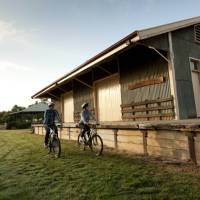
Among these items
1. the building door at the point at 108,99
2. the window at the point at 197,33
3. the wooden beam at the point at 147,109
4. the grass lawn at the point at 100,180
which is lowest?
the grass lawn at the point at 100,180

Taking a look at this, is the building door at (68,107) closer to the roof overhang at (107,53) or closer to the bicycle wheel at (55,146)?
the roof overhang at (107,53)

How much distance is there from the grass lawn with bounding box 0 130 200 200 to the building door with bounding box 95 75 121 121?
478cm

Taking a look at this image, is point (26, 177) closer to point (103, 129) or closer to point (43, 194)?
point (43, 194)

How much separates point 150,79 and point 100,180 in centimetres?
526

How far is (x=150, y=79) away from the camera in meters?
8.34

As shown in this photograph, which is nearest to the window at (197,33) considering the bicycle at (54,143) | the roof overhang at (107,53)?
the roof overhang at (107,53)

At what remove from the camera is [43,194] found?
3486mm

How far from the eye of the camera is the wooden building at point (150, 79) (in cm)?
695

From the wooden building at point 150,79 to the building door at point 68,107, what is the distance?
458cm

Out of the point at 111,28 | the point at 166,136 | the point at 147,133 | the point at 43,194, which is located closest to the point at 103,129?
the point at 147,133

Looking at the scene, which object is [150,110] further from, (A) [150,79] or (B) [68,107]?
(B) [68,107]

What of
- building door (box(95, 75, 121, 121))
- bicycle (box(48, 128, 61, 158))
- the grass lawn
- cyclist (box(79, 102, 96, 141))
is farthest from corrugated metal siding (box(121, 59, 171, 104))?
bicycle (box(48, 128, 61, 158))

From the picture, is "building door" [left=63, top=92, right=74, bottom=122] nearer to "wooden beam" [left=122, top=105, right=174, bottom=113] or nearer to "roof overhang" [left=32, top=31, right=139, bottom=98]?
"roof overhang" [left=32, top=31, right=139, bottom=98]

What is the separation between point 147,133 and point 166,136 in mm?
679
